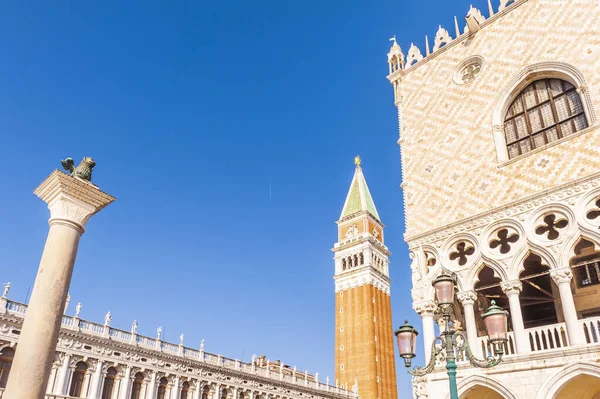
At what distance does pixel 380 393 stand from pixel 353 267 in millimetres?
14553

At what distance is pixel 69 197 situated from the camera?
267 inches

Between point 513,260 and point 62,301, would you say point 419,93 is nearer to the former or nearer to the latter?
point 513,260

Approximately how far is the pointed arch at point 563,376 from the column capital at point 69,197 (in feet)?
33.6

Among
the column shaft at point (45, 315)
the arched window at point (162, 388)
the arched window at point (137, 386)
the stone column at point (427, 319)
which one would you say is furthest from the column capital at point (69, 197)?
the arched window at point (162, 388)

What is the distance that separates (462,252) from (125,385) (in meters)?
19.7

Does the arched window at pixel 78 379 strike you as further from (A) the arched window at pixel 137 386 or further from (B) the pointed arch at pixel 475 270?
(B) the pointed arch at pixel 475 270

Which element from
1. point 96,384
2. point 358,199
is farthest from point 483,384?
point 358,199

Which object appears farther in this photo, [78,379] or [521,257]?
[78,379]

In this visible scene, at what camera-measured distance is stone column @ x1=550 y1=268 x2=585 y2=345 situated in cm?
1073

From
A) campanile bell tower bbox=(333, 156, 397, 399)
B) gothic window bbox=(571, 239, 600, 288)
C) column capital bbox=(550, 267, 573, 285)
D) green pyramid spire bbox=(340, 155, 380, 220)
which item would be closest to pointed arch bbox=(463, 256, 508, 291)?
column capital bbox=(550, 267, 573, 285)

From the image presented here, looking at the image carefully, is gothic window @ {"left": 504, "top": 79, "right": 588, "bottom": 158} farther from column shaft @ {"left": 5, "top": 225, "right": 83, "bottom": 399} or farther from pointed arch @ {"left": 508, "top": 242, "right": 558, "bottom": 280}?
column shaft @ {"left": 5, "top": 225, "right": 83, "bottom": 399}

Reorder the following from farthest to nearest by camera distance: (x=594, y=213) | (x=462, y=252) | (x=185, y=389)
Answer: (x=185, y=389) → (x=462, y=252) → (x=594, y=213)

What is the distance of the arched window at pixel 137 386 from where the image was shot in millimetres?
25750

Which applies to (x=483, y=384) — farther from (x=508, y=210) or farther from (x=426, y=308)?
(x=508, y=210)
